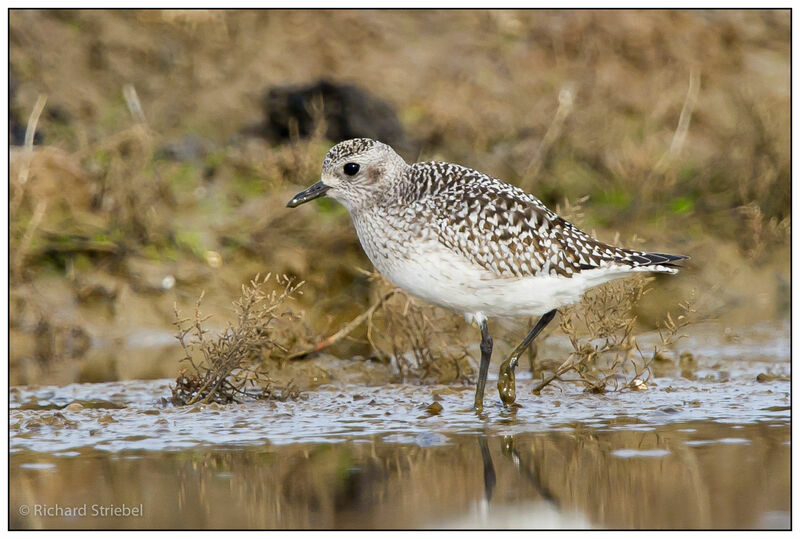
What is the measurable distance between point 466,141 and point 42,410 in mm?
6552

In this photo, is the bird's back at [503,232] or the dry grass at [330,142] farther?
the dry grass at [330,142]

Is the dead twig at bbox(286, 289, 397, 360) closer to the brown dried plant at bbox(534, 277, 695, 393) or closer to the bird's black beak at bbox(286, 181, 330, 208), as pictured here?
the bird's black beak at bbox(286, 181, 330, 208)

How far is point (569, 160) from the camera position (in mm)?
12250

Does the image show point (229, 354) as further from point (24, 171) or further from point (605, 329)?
point (24, 171)

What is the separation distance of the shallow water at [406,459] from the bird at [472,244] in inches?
28.9

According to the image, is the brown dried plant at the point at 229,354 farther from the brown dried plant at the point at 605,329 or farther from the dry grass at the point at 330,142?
the brown dried plant at the point at 605,329

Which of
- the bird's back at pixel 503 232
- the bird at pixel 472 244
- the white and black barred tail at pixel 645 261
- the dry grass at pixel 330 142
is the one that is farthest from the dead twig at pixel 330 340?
the white and black barred tail at pixel 645 261

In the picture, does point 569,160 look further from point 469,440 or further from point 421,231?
point 469,440

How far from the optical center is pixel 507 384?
7355 millimetres

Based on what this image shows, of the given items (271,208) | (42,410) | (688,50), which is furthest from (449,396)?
(688,50)

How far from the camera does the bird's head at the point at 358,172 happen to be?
730 cm

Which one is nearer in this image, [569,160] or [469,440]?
[469,440]

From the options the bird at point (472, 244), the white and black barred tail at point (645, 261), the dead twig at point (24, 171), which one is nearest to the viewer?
the bird at point (472, 244)

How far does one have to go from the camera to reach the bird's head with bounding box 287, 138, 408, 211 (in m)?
7.30
